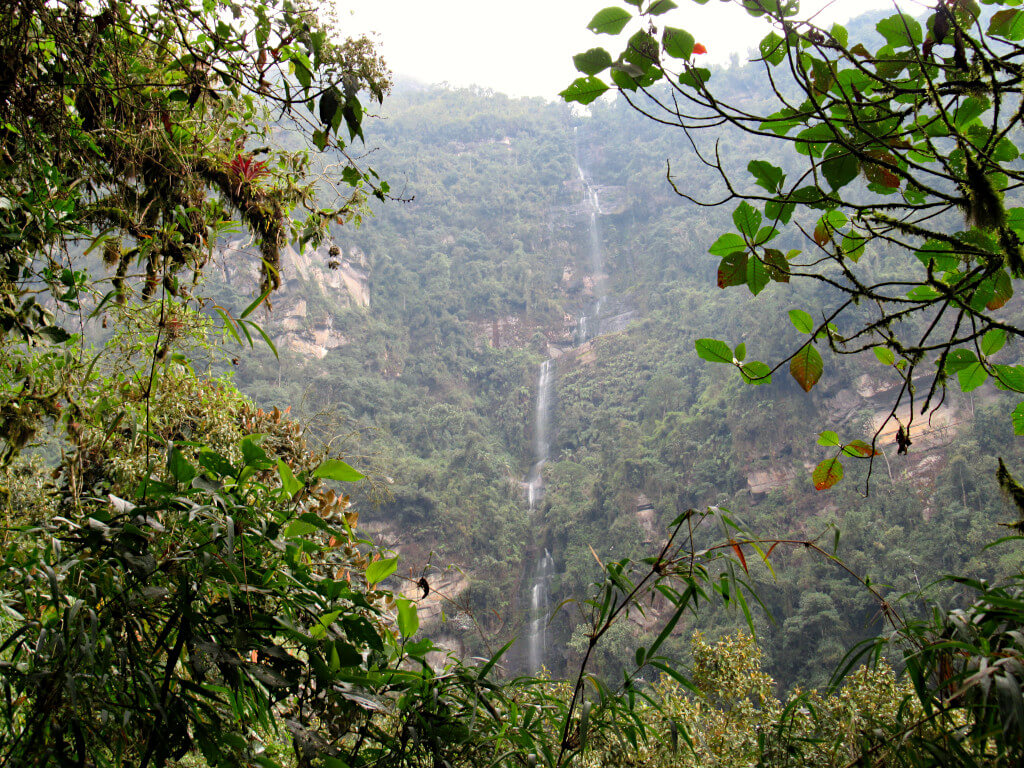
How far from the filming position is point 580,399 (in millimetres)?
18000

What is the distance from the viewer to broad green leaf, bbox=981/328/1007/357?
0.55 metres

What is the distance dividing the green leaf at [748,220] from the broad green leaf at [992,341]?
0.25 metres

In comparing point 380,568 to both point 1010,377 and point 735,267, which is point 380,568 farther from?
point 1010,377

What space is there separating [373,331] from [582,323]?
7.99 metres

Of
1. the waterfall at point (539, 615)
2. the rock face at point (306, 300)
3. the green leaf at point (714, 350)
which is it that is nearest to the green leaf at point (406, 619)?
the green leaf at point (714, 350)

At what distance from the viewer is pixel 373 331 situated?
2064cm

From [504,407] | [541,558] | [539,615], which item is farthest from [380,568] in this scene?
[504,407]

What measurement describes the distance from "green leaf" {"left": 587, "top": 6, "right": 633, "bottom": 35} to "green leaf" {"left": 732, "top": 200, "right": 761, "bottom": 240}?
0.19 m

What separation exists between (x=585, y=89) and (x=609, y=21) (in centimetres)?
5

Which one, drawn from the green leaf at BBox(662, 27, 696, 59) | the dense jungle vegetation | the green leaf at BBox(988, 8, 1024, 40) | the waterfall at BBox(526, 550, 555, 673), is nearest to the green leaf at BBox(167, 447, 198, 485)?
the dense jungle vegetation

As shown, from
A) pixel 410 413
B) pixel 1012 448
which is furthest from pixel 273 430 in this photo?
pixel 410 413

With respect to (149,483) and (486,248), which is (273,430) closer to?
(149,483)

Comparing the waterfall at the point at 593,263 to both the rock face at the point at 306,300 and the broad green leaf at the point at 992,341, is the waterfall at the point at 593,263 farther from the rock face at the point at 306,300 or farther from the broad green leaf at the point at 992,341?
the broad green leaf at the point at 992,341

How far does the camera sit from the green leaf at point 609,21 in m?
0.48
